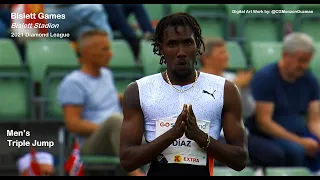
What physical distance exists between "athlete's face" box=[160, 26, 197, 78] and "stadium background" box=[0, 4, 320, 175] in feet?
8.19

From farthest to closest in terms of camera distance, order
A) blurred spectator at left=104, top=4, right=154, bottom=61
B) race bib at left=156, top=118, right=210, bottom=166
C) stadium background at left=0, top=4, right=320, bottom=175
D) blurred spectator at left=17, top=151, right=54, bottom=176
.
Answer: blurred spectator at left=104, top=4, right=154, bottom=61 < stadium background at left=0, top=4, right=320, bottom=175 < blurred spectator at left=17, top=151, right=54, bottom=176 < race bib at left=156, top=118, right=210, bottom=166

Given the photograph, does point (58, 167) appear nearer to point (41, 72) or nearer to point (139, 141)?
point (41, 72)

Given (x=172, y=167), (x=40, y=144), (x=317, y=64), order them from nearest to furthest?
1. (x=172, y=167)
2. (x=40, y=144)
3. (x=317, y=64)

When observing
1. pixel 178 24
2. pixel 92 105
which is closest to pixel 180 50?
pixel 178 24

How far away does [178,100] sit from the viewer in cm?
382

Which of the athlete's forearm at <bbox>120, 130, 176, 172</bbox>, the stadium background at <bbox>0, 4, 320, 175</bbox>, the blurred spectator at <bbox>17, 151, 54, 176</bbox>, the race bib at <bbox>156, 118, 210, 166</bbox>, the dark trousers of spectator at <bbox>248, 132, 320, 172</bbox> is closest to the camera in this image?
the athlete's forearm at <bbox>120, 130, 176, 172</bbox>

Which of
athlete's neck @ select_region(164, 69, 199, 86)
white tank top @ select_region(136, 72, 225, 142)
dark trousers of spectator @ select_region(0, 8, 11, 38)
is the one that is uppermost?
dark trousers of spectator @ select_region(0, 8, 11, 38)

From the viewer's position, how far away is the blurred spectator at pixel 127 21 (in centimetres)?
671

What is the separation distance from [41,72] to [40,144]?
Answer: 0.61 meters

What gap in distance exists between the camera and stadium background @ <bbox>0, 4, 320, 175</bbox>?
6.32m

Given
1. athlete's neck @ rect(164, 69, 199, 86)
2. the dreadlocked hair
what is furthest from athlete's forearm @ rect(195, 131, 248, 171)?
the dreadlocked hair

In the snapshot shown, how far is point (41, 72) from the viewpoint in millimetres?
6574

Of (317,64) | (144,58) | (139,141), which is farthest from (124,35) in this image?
(139,141)

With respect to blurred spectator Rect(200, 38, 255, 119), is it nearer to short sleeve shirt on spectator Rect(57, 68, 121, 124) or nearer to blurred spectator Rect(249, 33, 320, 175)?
blurred spectator Rect(249, 33, 320, 175)
